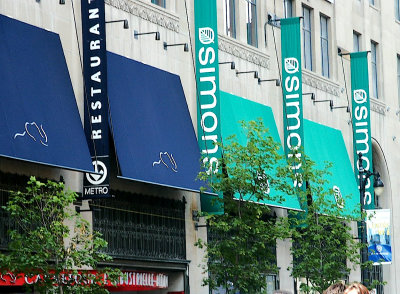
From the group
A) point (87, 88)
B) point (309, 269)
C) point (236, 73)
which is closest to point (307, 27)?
point (236, 73)

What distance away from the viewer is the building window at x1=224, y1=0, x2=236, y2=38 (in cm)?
3456

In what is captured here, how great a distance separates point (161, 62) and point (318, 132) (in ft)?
37.0

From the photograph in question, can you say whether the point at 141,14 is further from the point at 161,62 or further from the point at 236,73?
the point at 236,73

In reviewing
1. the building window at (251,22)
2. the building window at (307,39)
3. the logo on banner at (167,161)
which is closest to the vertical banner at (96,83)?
the logo on banner at (167,161)

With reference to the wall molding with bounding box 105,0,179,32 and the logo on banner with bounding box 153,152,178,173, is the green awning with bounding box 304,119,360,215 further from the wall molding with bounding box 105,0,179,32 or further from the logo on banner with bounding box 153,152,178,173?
the logo on banner with bounding box 153,152,178,173

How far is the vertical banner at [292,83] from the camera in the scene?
3612 centimetres

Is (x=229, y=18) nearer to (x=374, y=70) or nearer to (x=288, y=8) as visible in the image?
(x=288, y=8)

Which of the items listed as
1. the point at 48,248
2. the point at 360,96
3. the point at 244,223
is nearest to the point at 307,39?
the point at 360,96

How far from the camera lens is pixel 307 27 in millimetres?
41469

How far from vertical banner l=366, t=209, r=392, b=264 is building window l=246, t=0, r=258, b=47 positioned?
287 inches

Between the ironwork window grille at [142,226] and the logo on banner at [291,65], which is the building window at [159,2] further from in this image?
the logo on banner at [291,65]

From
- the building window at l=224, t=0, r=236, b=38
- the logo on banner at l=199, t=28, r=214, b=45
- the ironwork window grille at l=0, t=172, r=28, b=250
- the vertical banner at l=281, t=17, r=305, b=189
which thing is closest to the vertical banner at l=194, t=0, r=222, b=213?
the logo on banner at l=199, t=28, r=214, b=45

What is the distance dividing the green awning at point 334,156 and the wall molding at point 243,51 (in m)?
3.32

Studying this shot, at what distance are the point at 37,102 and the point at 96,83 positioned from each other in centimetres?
212
